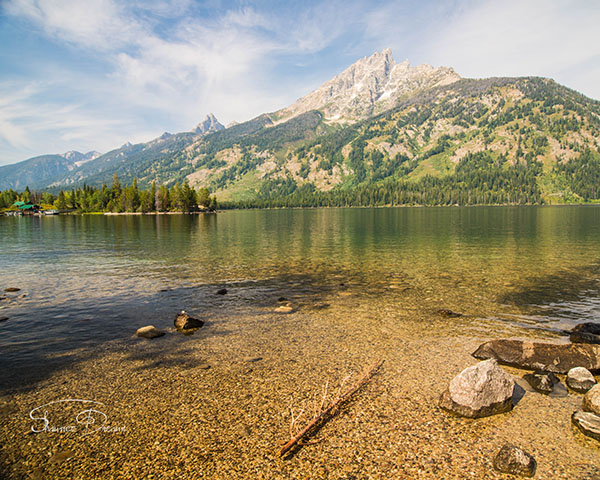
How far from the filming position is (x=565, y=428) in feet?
40.2

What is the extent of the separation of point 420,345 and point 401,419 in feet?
26.6

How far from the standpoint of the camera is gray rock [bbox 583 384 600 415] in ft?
41.9

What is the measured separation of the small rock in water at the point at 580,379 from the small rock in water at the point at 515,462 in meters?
6.89

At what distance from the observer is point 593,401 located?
1295 centimetres

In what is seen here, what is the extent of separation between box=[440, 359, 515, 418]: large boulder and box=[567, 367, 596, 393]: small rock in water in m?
4.08

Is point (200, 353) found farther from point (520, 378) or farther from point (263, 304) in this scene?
Result: point (520, 378)

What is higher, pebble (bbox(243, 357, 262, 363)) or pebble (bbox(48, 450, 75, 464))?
pebble (bbox(48, 450, 75, 464))

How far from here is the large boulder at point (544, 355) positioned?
16.7 meters

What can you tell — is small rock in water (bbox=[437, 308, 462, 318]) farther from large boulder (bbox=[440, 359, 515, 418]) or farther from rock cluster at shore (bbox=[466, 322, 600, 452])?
large boulder (bbox=[440, 359, 515, 418])

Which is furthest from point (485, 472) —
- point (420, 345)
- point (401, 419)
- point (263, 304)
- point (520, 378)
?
point (263, 304)

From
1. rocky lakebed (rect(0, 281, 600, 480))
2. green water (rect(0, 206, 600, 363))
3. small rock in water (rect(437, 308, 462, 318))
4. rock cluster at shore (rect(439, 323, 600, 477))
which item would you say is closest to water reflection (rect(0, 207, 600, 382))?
green water (rect(0, 206, 600, 363))

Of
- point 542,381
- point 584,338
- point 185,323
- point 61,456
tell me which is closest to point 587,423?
point 542,381

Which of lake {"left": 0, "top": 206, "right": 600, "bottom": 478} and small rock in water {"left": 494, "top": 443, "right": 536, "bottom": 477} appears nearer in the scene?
small rock in water {"left": 494, "top": 443, "right": 536, "bottom": 477}

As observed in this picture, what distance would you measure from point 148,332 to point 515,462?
20.7 metres
